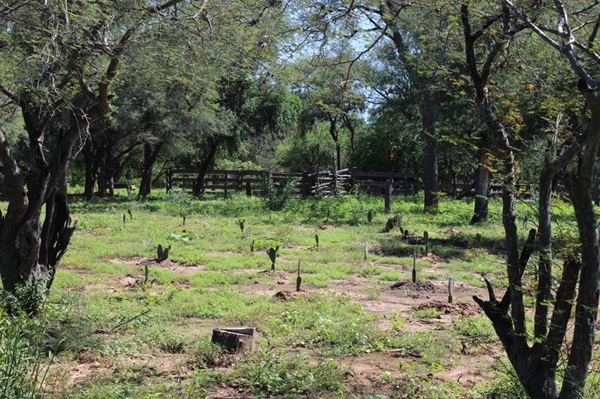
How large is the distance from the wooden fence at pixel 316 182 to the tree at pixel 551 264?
2311cm

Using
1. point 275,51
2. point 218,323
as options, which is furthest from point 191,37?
point 218,323

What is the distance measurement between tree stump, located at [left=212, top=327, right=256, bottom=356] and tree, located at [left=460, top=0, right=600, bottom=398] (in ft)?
8.39

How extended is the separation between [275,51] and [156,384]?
4.06 meters

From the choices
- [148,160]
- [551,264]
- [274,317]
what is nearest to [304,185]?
[148,160]

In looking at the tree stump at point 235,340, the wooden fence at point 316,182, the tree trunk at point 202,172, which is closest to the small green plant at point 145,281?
the tree stump at point 235,340

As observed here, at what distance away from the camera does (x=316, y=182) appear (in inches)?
1102

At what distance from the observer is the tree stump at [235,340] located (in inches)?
227

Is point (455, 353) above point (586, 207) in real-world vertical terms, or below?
below

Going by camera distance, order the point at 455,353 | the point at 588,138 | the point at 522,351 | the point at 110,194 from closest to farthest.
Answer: the point at 588,138 → the point at 522,351 → the point at 455,353 → the point at 110,194

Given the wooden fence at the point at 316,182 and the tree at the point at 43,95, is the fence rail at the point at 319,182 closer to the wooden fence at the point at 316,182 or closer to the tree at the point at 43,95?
the wooden fence at the point at 316,182

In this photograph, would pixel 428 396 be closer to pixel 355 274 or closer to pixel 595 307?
pixel 595 307

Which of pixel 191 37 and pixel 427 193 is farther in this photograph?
pixel 427 193

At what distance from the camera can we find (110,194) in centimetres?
3022

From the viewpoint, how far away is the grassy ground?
198 inches
